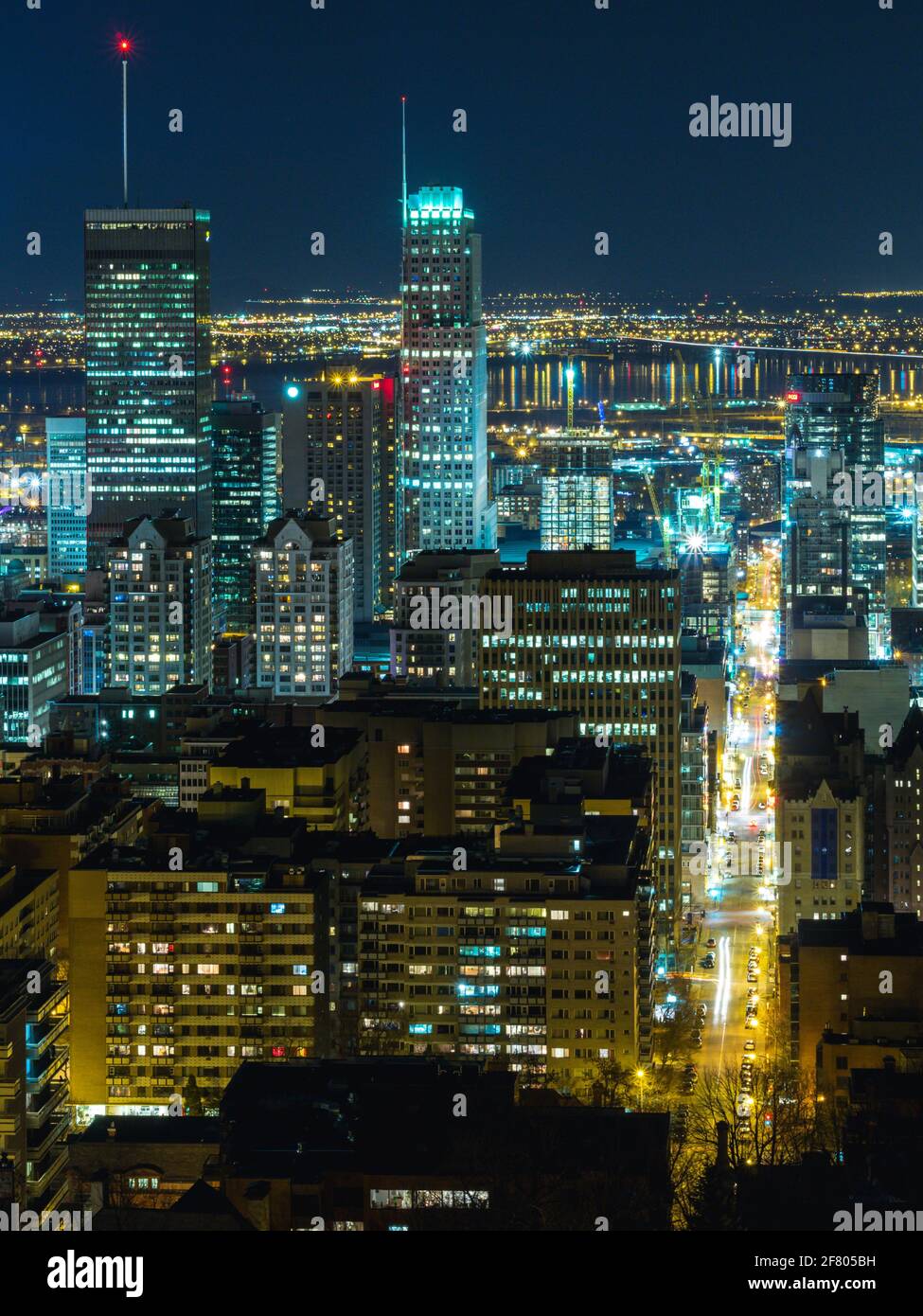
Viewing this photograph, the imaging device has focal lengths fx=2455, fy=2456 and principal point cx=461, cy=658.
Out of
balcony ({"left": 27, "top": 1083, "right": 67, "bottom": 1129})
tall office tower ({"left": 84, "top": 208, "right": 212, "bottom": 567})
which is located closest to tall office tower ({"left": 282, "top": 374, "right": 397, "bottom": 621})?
tall office tower ({"left": 84, "top": 208, "right": 212, "bottom": 567})

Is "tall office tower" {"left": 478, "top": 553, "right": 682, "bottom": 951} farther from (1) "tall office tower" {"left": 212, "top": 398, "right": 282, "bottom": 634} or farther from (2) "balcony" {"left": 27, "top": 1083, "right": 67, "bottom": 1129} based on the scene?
(1) "tall office tower" {"left": 212, "top": 398, "right": 282, "bottom": 634}

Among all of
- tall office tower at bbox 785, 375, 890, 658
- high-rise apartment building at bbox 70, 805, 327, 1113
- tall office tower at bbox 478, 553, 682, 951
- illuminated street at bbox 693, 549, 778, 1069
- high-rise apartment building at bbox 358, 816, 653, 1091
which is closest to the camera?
high-rise apartment building at bbox 70, 805, 327, 1113

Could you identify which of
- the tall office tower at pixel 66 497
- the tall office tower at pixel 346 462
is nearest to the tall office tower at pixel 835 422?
the tall office tower at pixel 346 462

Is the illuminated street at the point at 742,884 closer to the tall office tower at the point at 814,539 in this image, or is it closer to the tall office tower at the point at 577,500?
the tall office tower at the point at 814,539

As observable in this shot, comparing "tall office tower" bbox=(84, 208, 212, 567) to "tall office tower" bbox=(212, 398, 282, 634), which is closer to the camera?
"tall office tower" bbox=(84, 208, 212, 567)

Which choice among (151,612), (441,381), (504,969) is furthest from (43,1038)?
(441,381)
